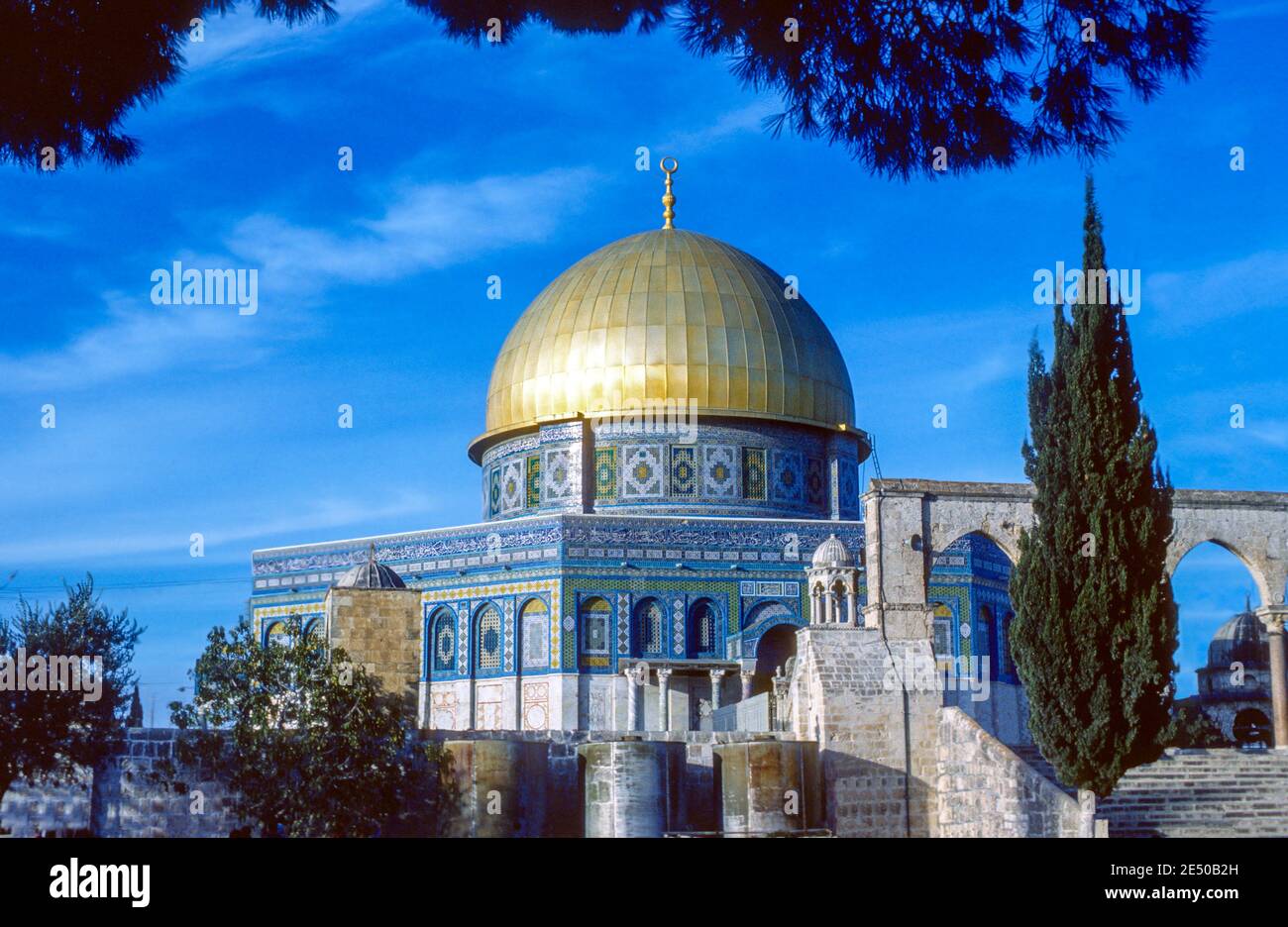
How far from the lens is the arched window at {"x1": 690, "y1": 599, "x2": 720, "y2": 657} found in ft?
91.5

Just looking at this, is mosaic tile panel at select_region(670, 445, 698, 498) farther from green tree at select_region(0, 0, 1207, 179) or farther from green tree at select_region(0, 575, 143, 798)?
green tree at select_region(0, 0, 1207, 179)

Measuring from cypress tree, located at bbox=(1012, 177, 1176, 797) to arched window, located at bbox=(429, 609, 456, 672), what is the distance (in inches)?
544

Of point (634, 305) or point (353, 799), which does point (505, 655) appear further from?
point (353, 799)

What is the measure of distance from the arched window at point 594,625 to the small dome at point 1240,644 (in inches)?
508

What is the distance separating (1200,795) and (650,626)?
1148 cm

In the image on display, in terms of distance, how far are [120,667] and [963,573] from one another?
47.3 feet

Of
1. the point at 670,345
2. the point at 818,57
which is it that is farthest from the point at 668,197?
the point at 818,57

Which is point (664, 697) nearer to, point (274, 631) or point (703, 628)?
point (703, 628)

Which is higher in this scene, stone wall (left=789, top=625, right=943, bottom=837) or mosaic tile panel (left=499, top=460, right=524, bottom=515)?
mosaic tile panel (left=499, top=460, right=524, bottom=515)

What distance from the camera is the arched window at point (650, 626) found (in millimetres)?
27703

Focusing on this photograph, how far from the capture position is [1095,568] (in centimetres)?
1641

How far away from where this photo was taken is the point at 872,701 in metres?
→ 18.9
